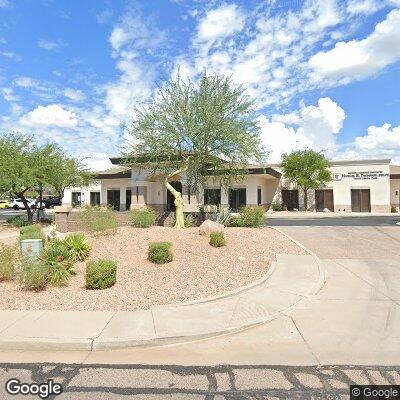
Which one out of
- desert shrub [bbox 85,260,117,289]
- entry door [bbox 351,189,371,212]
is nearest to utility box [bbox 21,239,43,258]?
desert shrub [bbox 85,260,117,289]

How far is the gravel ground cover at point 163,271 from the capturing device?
23.8 ft

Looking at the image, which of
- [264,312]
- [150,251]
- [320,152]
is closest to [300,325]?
[264,312]

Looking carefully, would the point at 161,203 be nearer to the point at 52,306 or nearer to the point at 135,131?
the point at 135,131

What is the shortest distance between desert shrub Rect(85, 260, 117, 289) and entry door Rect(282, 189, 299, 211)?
32.2m

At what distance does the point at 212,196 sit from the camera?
2991 centimetres

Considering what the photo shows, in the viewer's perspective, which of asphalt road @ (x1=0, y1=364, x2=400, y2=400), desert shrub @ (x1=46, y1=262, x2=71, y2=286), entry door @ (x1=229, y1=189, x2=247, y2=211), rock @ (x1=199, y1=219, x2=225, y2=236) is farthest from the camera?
entry door @ (x1=229, y1=189, x2=247, y2=211)

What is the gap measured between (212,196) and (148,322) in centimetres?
2412

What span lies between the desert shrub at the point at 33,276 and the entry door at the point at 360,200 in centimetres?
3446

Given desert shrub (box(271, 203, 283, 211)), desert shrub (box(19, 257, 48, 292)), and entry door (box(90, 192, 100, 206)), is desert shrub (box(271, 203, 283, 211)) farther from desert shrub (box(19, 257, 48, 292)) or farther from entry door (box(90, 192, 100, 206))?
desert shrub (box(19, 257, 48, 292))

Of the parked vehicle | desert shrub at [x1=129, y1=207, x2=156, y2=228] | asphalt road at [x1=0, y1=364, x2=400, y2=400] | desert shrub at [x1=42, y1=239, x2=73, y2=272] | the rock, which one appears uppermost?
the parked vehicle

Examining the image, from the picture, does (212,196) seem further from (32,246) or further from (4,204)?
(4,204)

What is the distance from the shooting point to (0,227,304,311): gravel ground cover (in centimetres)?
726

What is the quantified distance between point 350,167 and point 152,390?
120 feet

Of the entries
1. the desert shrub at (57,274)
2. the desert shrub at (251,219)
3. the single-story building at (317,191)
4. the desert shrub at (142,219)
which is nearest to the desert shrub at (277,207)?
the single-story building at (317,191)
